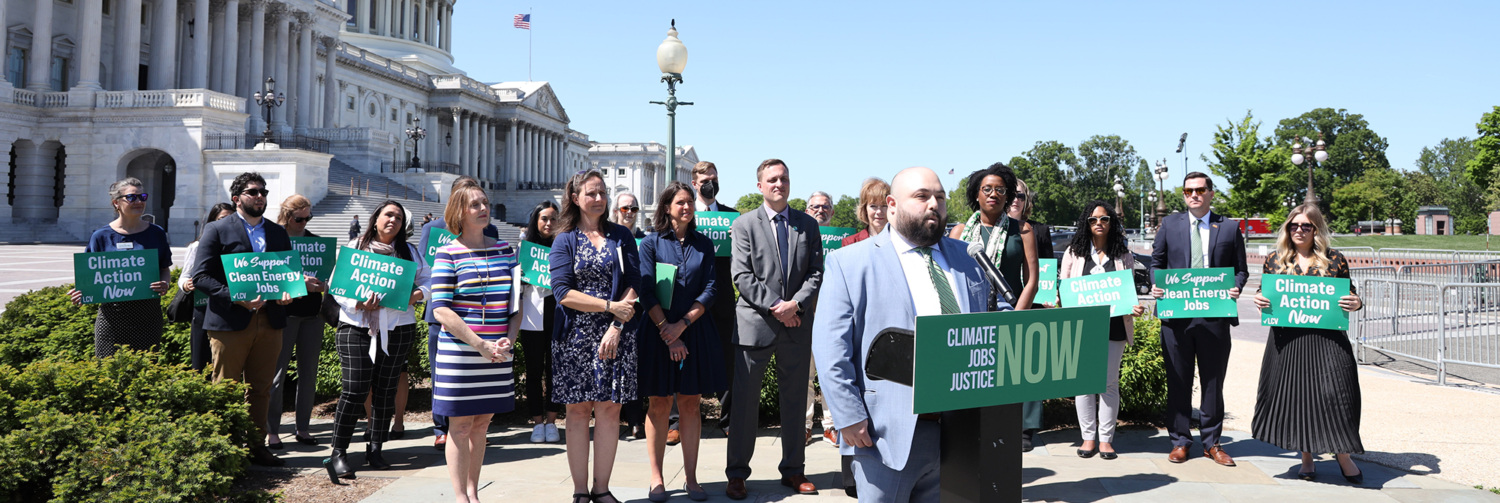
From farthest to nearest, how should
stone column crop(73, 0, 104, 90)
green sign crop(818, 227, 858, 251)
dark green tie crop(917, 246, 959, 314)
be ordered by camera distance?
stone column crop(73, 0, 104, 90)
green sign crop(818, 227, 858, 251)
dark green tie crop(917, 246, 959, 314)

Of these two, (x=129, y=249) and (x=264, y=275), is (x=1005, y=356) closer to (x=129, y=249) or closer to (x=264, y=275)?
(x=264, y=275)

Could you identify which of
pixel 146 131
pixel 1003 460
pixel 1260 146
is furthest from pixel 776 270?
pixel 1260 146

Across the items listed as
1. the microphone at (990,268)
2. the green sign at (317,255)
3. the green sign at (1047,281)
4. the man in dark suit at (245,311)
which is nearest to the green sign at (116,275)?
the man in dark suit at (245,311)

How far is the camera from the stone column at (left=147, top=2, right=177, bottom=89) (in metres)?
45.9

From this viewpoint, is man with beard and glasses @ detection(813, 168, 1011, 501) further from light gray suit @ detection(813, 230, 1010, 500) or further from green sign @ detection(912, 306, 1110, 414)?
green sign @ detection(912, 306, 1110, 414)

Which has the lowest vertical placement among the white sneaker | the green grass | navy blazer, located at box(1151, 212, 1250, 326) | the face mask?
the white sneaker

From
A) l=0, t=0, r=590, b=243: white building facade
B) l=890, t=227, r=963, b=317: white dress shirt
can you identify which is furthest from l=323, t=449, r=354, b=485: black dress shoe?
l=0, t=0, r=590, b=243: white building facade

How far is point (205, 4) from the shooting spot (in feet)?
158

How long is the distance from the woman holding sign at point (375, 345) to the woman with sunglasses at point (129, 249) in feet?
5.92

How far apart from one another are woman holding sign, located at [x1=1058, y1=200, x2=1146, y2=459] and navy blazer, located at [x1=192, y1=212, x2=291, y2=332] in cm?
617

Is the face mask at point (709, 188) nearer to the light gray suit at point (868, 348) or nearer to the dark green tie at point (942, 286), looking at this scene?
the light gray suit at point (868, 348)

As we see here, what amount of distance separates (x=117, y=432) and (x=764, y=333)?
373cm

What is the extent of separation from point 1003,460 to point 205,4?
5555cm

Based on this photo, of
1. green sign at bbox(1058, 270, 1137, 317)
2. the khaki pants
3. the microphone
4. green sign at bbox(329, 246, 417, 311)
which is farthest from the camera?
green sign at bbox(1058, 270, 1137, 317)
